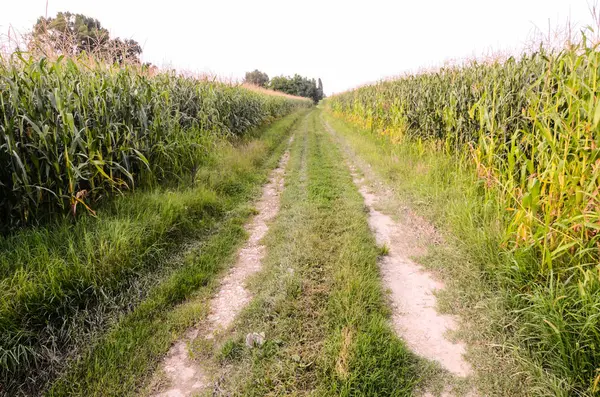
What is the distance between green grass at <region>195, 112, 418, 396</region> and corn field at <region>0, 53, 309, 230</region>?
2.48 metres

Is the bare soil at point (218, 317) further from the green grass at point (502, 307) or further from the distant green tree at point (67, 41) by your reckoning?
the distant green tree at point (67, 41)

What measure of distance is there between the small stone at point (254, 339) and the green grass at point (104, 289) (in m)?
0.69

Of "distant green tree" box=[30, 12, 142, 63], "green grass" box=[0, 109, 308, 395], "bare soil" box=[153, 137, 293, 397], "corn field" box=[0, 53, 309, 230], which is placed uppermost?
"distant green tree" box=[30, 12, 142, 63]

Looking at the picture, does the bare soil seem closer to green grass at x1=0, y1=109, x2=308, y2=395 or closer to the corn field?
green grass at x1=0, y1=109, x2=308, y2=395

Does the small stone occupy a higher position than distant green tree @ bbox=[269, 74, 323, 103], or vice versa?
distant green tree @ bbox=[269, 74, 323, 103]

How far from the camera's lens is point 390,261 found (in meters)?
3.82

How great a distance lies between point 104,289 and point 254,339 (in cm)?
165

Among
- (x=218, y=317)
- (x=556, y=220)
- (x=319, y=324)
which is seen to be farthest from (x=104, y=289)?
(x=556, y=220)

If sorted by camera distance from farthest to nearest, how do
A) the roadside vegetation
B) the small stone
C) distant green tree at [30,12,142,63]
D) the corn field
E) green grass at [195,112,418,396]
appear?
distant green tree at [30,12,142,63] < the corn field < the small stone < the roadside vegetation < green grass at [195,112,418,396]

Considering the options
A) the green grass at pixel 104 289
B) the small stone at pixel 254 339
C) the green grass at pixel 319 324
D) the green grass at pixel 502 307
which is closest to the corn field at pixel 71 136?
the green grass at pixel 104 289

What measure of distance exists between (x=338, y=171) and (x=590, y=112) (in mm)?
5590

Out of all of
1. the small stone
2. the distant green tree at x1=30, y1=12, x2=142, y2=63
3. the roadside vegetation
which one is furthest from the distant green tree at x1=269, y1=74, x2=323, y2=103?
the small stone

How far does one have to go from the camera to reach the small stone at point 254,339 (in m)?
2.49

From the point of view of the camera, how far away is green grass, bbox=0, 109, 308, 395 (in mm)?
2240
